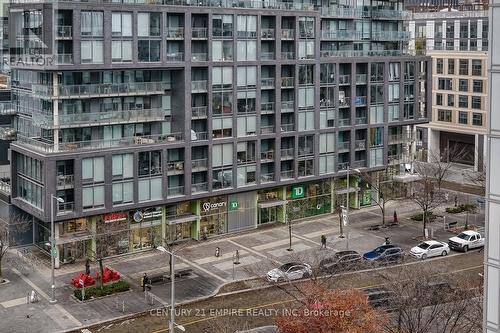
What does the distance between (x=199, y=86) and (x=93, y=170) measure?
46.8 ft

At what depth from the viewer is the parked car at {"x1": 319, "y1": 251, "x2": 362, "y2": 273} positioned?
5247 centimetres

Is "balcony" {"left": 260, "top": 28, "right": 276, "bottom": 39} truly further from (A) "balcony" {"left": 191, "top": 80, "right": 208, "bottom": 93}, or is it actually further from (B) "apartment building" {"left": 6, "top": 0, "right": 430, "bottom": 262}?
(A) "balcony" {"left": 191, "top": 80, "right": 208, "bottom": 93}

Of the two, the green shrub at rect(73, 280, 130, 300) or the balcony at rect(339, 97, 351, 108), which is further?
the balcony at rect(339, 97, 351, 108)

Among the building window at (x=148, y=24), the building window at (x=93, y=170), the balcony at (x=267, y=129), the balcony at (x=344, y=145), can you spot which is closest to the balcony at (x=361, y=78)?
the balcony at (x=344, y=145)

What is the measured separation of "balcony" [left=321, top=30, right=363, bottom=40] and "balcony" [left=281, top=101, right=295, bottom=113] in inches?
424

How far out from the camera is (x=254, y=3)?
76.6 meters

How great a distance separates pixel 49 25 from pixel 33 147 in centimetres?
1196

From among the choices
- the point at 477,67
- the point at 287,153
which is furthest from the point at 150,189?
the point at 477,67

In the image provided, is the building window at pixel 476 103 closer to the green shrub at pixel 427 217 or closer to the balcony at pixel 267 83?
the green shrub at pixel 427 217

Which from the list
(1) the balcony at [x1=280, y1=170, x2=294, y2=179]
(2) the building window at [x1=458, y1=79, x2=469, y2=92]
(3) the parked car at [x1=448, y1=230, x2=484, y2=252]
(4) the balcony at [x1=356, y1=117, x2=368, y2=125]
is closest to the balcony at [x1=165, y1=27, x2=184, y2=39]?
(1) the balcony at [x1=280, y1=170, x2=294, y2=179]

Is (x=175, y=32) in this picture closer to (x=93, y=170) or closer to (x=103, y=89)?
(x=103, y=89)

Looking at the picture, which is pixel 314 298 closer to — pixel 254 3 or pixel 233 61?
pixel 233 61

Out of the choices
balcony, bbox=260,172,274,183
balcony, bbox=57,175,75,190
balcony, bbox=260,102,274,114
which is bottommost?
Answer: balcony, bbox=260,172,274,183

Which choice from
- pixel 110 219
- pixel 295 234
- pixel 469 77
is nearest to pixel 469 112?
pixel 469 77
